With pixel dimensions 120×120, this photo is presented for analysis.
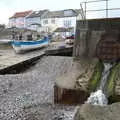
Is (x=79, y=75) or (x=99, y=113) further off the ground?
(x=79, y=75)

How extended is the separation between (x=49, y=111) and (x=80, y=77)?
1.70 metres

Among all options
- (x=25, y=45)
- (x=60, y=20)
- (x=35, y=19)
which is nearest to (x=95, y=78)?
(x=25, y=45)

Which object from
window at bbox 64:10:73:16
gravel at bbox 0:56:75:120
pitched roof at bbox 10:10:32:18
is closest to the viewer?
gravel at bbox 0:56:75:120

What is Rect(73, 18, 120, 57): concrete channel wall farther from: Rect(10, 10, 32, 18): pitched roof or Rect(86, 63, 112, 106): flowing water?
Rect(10, 10, 32, 18): pitched roof

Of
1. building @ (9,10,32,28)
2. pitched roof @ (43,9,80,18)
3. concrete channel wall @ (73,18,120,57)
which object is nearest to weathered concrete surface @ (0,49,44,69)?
concrete channel wall @ (73,18,120,57)

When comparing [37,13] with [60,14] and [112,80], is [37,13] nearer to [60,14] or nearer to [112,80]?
[60,14]

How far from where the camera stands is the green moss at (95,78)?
8452 mm

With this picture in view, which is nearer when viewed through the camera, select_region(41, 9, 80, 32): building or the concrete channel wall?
the concrete channel wall

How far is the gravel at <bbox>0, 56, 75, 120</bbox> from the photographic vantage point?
7.51 metres

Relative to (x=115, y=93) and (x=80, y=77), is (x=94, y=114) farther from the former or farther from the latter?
(x=80, y=77)

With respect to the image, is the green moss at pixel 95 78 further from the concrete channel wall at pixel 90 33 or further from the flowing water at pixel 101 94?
the concrete channel wall at pixel 90 33

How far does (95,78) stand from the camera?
8.70 m

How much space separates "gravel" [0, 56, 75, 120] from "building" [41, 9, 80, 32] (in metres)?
36.6

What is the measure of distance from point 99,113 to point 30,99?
3440 millimetres
